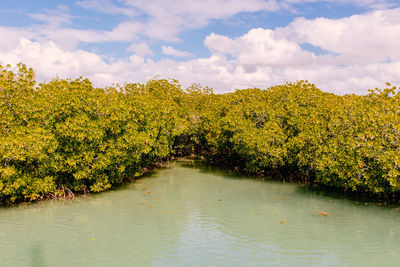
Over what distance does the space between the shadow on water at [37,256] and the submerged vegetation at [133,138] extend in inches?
155

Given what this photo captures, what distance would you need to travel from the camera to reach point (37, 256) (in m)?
9.27

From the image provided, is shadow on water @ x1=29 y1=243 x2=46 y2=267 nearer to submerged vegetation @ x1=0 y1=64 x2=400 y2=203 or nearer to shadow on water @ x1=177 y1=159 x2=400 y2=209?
submerged vegetation @ x1=0 y1=64 x2=400 y2=203

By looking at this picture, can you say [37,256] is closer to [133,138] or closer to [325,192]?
[133,138]

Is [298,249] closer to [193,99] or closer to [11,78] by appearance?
[11,78]

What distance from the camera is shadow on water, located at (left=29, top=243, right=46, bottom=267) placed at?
28.7 ft

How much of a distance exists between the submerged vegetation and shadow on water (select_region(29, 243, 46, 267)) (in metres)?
3.93

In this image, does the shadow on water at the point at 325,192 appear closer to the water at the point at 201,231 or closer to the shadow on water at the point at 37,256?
the water at the point at 201,231

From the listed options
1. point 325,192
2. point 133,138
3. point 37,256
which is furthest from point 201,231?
point 325,192

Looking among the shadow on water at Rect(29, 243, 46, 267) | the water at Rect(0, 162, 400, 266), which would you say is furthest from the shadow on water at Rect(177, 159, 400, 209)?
the shadow on water at Rect(29, 243, 46, 267)

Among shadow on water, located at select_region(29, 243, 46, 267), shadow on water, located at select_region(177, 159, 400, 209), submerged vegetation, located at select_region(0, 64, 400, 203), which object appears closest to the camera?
shadow on water, located at select_region(29, 243, 46, 267)

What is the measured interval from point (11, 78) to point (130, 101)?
5886 millimetres

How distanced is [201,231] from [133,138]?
6906 mm

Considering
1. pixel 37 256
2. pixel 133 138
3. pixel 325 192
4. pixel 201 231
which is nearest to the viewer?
pixel 37 256

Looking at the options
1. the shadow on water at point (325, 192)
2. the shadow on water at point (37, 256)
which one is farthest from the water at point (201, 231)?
the shadow on water at point (325, 192)
